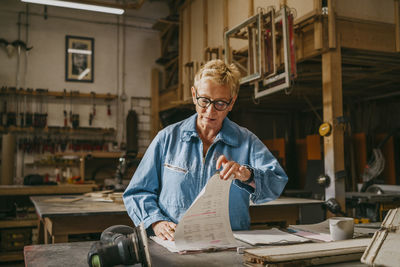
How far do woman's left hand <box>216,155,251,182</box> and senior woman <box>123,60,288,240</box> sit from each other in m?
0.09

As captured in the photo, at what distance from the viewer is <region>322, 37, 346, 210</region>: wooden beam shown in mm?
4281

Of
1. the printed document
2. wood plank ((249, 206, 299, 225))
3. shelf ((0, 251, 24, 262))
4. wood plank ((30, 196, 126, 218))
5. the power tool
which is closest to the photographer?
the power tool

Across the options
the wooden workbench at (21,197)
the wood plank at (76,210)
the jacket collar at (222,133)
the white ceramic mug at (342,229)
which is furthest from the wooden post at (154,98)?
the white ceramic mug at (342,229)

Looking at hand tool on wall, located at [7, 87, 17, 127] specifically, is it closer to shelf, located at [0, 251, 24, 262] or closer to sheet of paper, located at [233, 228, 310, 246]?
shelf, located at [0, 251, 24, 262]

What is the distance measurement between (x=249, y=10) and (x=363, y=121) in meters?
4.62

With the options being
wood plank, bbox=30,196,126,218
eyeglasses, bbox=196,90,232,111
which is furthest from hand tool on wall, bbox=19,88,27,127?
eyeglasses, bbox=196,90,232,111

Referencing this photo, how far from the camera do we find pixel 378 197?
4.65m

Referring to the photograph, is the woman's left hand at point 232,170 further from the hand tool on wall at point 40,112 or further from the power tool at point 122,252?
the hand tool on wall at point 40,112

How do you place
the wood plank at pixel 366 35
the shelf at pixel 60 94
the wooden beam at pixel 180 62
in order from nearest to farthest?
the wood plank at pixel 366 35
the shelf at pixel 60 94
the wooden beam at pixel 180 62

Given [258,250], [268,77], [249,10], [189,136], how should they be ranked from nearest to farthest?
[258,250], [189,136], [268,77], [249,10]

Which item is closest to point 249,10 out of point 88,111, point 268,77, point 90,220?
point 268,77

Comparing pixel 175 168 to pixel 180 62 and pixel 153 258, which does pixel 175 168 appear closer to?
pixel 153 258

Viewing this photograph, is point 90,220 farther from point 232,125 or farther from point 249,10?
point 249,10

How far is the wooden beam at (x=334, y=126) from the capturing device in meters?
4.28
